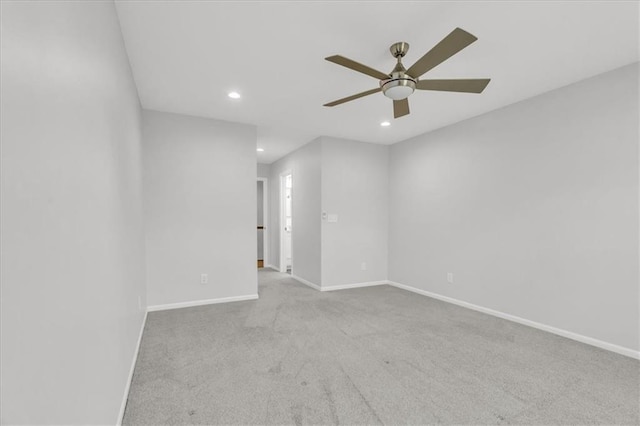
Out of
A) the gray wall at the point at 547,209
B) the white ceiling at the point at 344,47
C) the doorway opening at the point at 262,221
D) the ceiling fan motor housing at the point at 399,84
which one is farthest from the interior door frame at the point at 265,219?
the ceiling fan motor housing at the point at 399,84

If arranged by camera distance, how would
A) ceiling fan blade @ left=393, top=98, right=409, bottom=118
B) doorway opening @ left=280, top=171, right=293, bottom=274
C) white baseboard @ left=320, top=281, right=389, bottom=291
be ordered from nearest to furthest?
ceiling fan blade @ left=393, top=98, right=409, bottom=118 → white baseboard @ left=320, top=281, right=389, bottom=291 → doorway opening @ left=280, top=171, right=293, bottom=274

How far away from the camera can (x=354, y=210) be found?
5.09 meters

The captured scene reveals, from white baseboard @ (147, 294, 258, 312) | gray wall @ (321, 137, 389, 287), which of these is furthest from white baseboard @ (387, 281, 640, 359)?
white baseboard @ (147, 294, 258, 312)

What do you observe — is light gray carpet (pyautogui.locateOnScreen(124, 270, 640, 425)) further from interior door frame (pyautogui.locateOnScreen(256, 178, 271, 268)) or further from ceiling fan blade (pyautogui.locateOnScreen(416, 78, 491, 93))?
interior door frame (pyautogui.locateOnScreen(256, 178, 271, 268))

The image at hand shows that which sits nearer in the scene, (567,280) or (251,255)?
(567,280)

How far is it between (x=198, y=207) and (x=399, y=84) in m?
2.99

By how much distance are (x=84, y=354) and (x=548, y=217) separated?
12.9ft

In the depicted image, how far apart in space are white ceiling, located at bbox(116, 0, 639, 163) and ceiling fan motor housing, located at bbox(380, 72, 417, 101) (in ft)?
1.07

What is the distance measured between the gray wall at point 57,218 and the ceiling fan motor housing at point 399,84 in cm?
174

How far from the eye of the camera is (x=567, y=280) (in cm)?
296

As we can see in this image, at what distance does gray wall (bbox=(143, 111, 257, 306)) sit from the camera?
3.69 m

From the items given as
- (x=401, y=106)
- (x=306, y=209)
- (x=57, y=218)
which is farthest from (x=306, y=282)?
(x=57, y=218)

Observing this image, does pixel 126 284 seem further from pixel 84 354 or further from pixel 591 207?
pixel 591 207

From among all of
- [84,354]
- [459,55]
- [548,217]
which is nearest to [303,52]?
[459,55]
